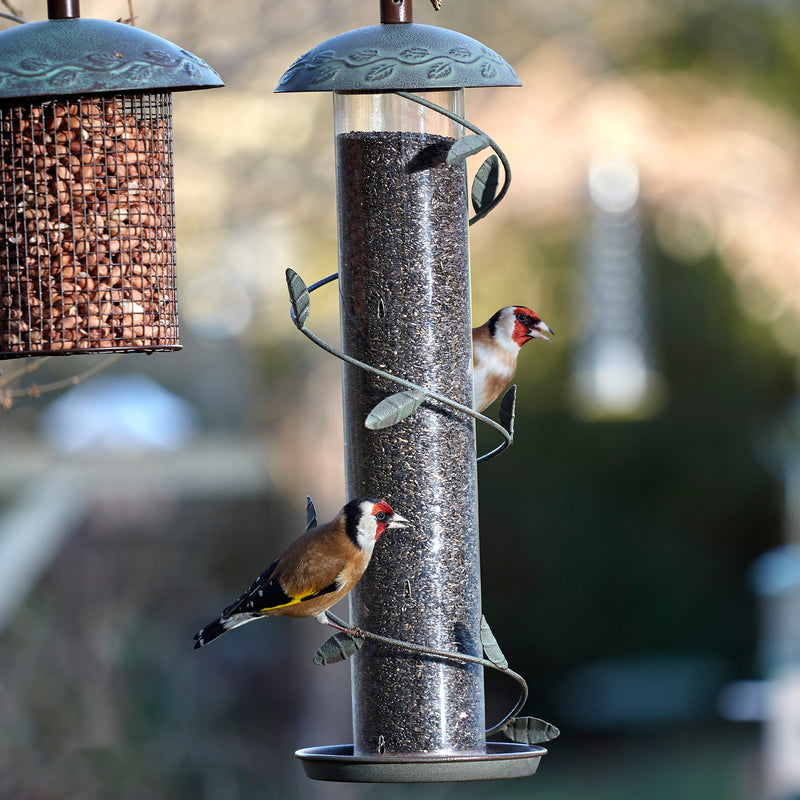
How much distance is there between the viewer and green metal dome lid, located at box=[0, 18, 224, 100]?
10.9ft

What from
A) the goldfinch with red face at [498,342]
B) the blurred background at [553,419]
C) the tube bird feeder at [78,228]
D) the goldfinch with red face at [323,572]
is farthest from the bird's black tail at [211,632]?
the blurred background at [553,419]

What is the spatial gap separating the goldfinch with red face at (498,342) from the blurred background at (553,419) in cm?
655

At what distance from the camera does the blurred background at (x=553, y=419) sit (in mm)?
11258

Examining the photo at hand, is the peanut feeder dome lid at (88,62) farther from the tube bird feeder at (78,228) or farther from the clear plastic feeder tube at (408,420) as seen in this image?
the clear plastic feeder tube at (408,420)

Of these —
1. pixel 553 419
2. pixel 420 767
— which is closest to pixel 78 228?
pixel 420 767

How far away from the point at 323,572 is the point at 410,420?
1.63 feet

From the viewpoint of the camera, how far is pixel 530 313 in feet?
13.5

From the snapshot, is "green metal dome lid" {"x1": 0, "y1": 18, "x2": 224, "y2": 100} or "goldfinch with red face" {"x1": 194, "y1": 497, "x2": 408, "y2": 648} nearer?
"green metal dome lid" {"x1": 0, "y1": 18, "x2": 224, "y2": 100}

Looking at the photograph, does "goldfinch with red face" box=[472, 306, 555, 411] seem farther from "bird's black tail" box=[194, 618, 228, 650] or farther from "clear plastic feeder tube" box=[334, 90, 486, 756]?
Result: "bird's black tail" box=[194, 618, 228, 650]

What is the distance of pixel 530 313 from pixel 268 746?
8.75 metres

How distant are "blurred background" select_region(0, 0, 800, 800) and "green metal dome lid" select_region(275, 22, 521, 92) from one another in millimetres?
6883

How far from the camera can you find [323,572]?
3684 mm

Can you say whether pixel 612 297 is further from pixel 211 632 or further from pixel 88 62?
pixel 88 62

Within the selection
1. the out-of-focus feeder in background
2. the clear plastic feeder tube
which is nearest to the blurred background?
the out-of-focus feeder in background
